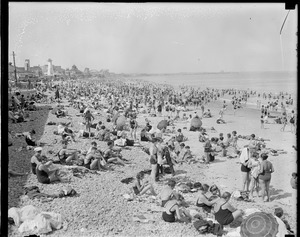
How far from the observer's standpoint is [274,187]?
8.24 meters

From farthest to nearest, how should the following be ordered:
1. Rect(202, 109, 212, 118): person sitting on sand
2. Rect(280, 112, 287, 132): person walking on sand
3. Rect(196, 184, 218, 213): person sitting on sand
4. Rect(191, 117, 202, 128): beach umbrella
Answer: Rect(202, 109, 212, 118): person sitting on sand < Rect(280, 112, 287, 132): person walking on sand < Rect(191, 117, 202, 128): beach umbrella < Rect(196, 184, 218, 213): person sitting on sand

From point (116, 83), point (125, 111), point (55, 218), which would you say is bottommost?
point (55, 218)

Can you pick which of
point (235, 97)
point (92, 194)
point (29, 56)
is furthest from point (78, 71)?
point (235, 97)

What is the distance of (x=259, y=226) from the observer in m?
7.00

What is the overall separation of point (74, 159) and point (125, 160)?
1031 millimetres

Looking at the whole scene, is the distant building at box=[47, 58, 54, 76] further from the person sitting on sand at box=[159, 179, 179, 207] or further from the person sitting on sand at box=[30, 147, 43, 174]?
the person sitting on sand at box=[159, 179, 179, 207]

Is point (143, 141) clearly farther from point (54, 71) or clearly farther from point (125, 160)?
point (54, 71)

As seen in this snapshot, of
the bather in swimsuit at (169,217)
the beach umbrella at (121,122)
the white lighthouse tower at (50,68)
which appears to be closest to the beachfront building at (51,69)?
the white lighthouse tower at (50,68)

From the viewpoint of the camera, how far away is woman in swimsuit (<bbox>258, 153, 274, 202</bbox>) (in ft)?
26.4

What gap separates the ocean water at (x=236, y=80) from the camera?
8.51 meters

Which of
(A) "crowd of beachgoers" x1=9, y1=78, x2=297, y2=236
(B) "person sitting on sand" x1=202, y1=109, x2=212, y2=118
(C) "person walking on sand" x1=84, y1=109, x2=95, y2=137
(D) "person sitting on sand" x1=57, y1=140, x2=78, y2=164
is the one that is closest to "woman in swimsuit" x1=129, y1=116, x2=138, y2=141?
(A) "crowd of beachgoers" x1=9, y1=78, x2=297, y2=236

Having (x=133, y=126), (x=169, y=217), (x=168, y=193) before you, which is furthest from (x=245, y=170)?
(x=133, y=126)

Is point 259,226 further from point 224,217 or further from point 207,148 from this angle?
point 207,148

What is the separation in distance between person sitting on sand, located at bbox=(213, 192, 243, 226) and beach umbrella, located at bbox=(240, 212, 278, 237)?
0.96 feet
